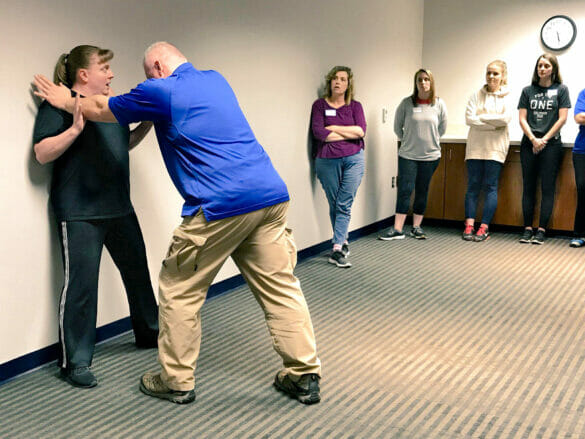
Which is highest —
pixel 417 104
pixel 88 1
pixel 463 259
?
pixel 88 1

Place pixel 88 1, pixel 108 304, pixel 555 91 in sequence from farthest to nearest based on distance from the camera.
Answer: pixel 555 91 → pixel 108 304 → pixel 88 1

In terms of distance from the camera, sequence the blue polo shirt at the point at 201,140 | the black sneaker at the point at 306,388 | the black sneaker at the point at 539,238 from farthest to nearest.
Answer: the black sneaker at the point at 539,238 < the black sneaker at the point at 306,388 < the blue polo shirt at the point at 201,140

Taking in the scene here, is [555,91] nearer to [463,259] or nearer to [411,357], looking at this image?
[463,259]

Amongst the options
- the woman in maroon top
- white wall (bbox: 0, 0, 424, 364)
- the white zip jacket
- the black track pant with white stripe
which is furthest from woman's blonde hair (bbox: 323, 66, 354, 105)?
the black track pant with white stripe

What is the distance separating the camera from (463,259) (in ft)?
16.2

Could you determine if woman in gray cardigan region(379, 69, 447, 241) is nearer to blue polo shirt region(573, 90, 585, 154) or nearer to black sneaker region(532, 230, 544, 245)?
black sneaker region(532, 230, 544, 245)

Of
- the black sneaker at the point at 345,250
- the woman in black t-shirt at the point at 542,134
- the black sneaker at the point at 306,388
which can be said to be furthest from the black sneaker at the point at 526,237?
the black sneaker at the point at 306,388

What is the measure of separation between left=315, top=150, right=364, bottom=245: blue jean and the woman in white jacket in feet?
4.09

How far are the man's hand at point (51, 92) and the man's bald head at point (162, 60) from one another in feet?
1.50

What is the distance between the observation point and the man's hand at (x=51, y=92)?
2.70 meters

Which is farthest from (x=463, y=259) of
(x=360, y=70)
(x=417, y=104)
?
(x=360, y=70)

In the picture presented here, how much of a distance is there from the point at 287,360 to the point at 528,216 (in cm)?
367

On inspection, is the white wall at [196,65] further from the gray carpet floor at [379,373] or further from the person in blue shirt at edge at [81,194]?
the gray carpet floor at [379,373]

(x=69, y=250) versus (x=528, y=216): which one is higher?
(x=69, y=250)
